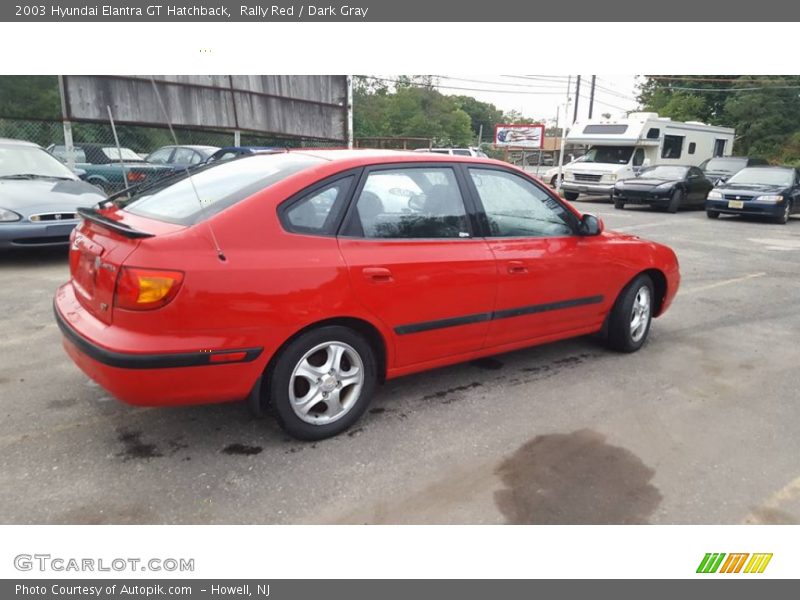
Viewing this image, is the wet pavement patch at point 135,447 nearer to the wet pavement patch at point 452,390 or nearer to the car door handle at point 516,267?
the wet pavement patch at point 452,390

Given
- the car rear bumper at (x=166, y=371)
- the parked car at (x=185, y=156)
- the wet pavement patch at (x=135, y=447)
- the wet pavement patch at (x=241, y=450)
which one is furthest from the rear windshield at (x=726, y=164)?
the wet pavement patch at (x=135, y=447)

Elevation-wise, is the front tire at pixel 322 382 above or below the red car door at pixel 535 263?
below

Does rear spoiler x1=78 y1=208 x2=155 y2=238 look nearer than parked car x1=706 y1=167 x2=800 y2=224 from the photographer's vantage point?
Yes

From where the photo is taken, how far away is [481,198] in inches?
145

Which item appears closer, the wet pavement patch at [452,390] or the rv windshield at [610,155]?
the wet pavement patch at [452,390]

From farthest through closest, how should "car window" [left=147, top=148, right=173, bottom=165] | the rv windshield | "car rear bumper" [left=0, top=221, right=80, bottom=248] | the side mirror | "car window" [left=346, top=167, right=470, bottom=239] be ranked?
1. the rv windshield
2. "car window" [left=147, top=148, right=173, bottom=165]
3. "car rear bumper" [left=0, top=221, right=80, bottom=248]
4. the side mirror
5. "car window" [left=346, top=167, right=470, bottom=239]

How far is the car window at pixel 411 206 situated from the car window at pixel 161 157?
1101 centimetres

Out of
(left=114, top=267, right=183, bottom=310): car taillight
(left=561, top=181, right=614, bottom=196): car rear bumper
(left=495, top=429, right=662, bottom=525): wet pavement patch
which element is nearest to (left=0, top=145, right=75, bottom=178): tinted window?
(left=114, top=267, right=183, bottom=310): car taillight

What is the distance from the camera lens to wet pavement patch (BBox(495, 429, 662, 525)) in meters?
2.62

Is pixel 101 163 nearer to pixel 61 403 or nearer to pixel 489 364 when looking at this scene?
pixel 61 403

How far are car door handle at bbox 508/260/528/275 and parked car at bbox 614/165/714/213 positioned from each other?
1350 centimetres

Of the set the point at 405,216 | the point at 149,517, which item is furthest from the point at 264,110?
the point at 149,517

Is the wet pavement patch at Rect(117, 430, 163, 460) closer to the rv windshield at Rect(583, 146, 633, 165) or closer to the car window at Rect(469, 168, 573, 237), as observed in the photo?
the car window at Rect(469, 168, 573, 237)

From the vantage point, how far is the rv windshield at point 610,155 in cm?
1820
